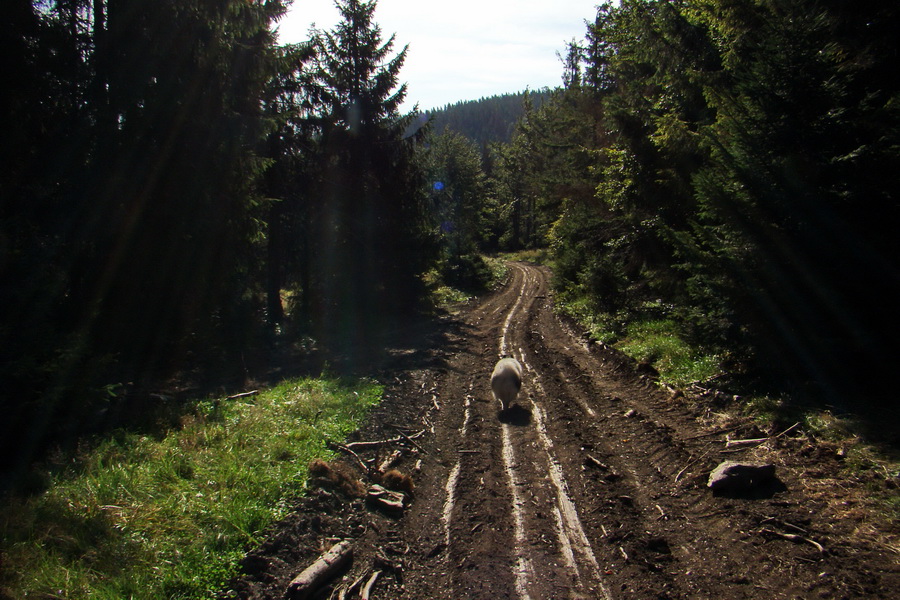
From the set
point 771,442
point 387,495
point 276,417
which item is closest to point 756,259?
point 771,442

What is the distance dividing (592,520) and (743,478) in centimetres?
178

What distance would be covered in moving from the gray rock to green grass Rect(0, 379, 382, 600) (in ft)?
16.3

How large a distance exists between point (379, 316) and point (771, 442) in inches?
671

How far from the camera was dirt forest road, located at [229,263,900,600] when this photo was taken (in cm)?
432

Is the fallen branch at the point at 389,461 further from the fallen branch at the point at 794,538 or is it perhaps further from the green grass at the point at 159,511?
the fallen branch at the point at 794,538

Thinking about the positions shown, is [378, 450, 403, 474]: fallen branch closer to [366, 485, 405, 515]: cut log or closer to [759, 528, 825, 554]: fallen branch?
[366, 485, 405, 515]: cut log

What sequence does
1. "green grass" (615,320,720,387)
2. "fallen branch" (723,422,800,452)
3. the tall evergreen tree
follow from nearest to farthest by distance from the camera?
"fallen branch" (723,422,800,452) → "green grass" (615,320,720,387) → the tall evergreen tree

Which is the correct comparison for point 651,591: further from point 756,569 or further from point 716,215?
point 716,215

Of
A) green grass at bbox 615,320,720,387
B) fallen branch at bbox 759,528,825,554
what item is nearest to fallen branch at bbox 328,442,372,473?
fallen branch at bbox 759,528,825,554

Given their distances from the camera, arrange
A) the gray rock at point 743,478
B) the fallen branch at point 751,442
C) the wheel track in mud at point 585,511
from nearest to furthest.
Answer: the wheel track in mud at point 585,511 < the gray rock at point 743,478 < the fallen branch at point 751,442

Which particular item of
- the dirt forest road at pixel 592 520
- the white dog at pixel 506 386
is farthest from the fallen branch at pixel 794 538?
the white dog at pixel 506 386

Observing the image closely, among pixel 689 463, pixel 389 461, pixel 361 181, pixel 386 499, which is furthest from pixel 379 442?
pixel 361 181

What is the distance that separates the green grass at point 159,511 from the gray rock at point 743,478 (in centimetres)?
497

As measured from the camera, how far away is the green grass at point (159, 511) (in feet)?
13.1
